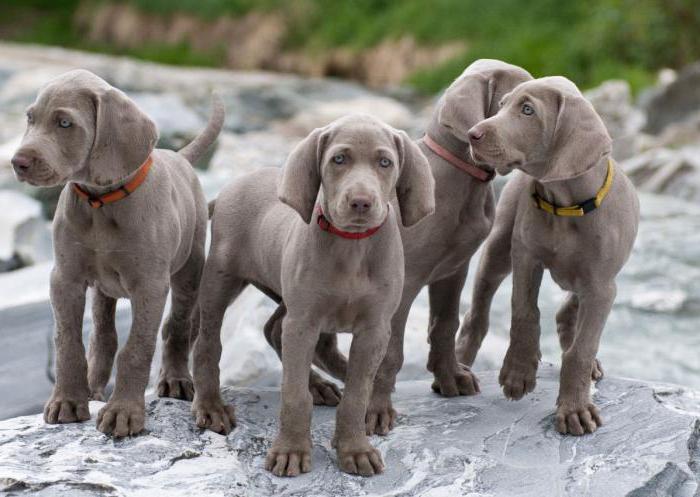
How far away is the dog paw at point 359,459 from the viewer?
422cm

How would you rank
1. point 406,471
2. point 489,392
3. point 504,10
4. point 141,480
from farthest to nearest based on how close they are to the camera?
point 504,10
point 489,392
point 406,471
point 141,480

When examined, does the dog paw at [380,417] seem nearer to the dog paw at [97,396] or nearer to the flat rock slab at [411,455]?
the flat rock slab at [411,455]

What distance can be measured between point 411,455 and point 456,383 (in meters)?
0.80

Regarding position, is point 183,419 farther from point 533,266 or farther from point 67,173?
point 533,266

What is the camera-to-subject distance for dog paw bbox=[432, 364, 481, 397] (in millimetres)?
5148

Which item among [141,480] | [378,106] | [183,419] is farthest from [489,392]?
[378,106]

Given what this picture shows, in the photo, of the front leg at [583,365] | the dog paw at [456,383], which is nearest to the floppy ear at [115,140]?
the dog paw at [456,383]

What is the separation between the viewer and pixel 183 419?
182 inches

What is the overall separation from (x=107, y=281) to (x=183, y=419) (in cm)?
67

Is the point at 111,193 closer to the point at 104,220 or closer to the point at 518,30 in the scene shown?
the point at 104,220

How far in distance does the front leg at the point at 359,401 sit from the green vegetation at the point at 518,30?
1309cm

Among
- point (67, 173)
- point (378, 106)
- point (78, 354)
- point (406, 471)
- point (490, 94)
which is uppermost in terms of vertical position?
point (378, 106)

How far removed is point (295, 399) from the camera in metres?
4.21

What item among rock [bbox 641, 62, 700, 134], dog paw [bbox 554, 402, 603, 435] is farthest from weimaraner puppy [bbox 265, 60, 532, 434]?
rock [bbox 641, 62, 700, 134]
